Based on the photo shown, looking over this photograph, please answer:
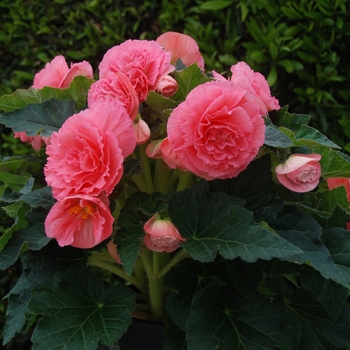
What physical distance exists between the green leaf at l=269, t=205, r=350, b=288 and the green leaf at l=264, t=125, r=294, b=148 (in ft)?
0.28

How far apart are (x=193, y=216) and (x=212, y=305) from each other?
4.7 inches

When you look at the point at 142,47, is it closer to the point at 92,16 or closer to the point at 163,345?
the point at 163,345

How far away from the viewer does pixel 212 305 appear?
656 mm

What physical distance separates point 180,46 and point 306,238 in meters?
0.38

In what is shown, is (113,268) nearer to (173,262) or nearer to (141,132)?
(173,262)

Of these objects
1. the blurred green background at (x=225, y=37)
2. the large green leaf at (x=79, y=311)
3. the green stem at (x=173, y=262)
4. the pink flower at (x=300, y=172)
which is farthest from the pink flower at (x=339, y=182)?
the blurred green background at (x=225, y=37)

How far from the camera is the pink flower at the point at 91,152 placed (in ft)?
1.98

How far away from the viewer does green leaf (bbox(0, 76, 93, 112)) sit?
76 cm

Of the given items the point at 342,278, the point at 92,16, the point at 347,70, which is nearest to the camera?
the point at 342,278

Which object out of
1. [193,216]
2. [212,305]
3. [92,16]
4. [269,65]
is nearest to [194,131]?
[193,216]

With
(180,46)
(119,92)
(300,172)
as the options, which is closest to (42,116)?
(119,92)

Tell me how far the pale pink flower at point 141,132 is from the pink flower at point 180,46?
21 centimetres

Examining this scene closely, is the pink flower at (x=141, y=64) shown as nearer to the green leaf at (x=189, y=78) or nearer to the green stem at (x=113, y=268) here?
the green leaf at (x=189, y=78)

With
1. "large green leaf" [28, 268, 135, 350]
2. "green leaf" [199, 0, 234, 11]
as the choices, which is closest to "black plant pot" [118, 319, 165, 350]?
"large green leaf" [28, 268, 135, 350]
